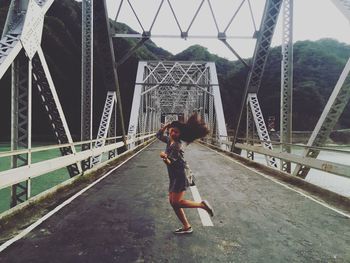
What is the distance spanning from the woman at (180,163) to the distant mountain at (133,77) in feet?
244

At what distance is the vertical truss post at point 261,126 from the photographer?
12657mm

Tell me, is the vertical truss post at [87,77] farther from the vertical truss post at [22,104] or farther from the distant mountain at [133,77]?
the distant mountain at [133,77]

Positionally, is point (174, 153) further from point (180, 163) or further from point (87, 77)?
point (87, 77)

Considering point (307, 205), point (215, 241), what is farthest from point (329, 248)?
point (307, 205)

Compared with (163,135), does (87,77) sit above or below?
above

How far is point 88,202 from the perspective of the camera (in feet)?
21.9

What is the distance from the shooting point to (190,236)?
450cm

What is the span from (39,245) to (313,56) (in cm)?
9491

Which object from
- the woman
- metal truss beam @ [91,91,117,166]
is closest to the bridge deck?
the woman

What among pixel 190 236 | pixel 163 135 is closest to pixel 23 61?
pixel 163 135

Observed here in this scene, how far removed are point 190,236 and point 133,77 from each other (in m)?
90.8

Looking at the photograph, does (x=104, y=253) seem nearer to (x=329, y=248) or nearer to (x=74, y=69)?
(x=329, y=248)

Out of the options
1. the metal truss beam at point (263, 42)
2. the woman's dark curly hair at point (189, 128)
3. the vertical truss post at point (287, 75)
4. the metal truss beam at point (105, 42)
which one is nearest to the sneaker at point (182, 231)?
the woman's dark curly hair at point (189, 128)

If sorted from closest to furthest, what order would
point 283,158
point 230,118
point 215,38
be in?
1. point 283,158
2. point 215,38
3. point 230,118
